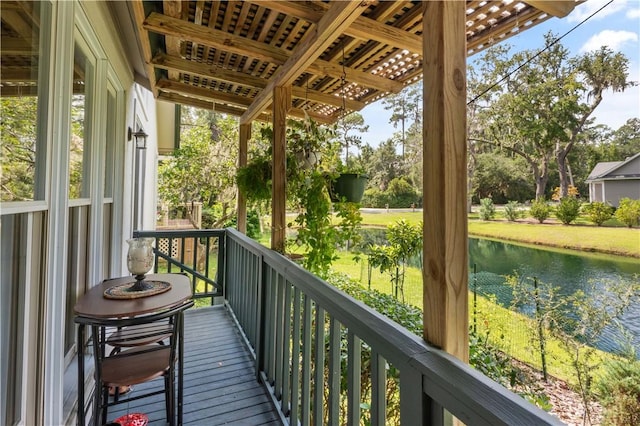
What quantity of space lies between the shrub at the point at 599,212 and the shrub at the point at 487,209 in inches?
12.5

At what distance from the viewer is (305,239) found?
2652 mm

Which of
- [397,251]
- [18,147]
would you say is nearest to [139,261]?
[18,147]

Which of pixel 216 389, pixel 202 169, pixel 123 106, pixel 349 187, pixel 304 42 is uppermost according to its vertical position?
pixel 202 169

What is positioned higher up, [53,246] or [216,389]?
[53,246]

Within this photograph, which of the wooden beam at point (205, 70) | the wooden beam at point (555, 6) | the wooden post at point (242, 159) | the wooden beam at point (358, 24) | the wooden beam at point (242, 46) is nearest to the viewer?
the wooden beam at point (555, 6)

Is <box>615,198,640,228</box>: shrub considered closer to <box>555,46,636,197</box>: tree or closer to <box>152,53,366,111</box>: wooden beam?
<box>555,46,636,197</box>: tree

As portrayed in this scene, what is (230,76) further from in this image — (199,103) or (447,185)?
(447,185)

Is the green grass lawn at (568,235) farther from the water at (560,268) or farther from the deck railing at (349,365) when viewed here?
the deck railing at (349,365)

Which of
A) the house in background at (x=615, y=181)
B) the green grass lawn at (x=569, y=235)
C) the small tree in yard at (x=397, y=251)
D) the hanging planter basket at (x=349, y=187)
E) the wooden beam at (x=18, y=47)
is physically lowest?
the small tree in yard at (x=397, y=251)

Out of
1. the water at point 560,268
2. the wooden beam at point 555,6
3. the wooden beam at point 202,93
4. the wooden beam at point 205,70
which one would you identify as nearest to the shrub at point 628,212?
the water at point 560,268

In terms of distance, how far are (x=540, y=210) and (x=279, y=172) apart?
1972 mm

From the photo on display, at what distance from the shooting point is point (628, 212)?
3.10ft

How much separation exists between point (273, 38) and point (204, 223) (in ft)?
30.7

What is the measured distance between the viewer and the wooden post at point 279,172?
2695 millimetres
